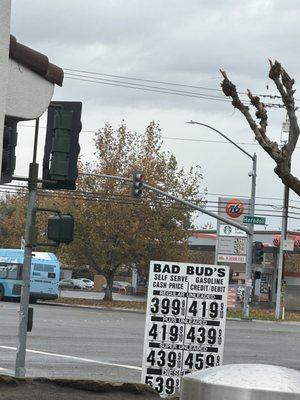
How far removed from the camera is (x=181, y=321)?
36.7 feet

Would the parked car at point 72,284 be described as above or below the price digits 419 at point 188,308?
below

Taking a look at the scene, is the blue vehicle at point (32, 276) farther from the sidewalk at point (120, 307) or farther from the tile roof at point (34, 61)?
the tile roof at point (34, 61)

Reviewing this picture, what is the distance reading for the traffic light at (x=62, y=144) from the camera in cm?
1274

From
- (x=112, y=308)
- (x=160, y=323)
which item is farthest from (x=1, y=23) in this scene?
(x=112, y=308)

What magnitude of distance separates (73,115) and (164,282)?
287 centimetres

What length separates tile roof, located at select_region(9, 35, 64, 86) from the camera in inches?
309

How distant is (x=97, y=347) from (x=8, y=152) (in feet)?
41.6

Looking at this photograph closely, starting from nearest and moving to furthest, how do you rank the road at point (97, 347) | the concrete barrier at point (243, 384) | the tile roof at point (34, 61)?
the concrete barrier at point (243, 384) < the tile roof at point (34, 61) < the road at point (97, 347)

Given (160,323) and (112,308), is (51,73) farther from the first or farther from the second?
(112,308)

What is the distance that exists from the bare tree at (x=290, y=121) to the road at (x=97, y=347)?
6656 millimetres

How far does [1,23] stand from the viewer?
7207mm

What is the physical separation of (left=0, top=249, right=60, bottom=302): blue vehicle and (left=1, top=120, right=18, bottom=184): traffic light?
3996 cm

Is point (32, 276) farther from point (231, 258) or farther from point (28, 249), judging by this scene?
point (28, 249)

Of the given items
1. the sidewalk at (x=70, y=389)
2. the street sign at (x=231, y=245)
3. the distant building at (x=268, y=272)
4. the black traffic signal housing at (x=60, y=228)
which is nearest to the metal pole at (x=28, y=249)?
the black traffic signal housing at (x=60, y=228)
